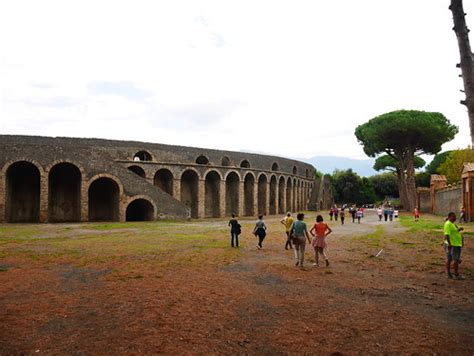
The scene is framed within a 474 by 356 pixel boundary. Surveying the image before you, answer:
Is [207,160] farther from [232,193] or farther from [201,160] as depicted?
[232,193]

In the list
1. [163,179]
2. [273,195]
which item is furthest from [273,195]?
[163,179]

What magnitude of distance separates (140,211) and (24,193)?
28.0ft

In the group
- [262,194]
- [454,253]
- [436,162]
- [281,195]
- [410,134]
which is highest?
[410,134]

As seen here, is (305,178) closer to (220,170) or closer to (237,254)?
(220,170)

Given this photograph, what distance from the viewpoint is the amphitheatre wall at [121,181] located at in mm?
24406

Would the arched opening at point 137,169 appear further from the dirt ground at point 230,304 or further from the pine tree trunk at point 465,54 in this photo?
the pine tree trunk at point 465,54

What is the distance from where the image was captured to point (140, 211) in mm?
28953

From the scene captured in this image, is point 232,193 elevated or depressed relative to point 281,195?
elevated

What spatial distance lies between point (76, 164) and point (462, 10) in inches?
931

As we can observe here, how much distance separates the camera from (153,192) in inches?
1063

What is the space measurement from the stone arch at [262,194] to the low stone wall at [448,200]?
18097 millimetres

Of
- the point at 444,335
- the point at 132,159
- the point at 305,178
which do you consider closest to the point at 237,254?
the point at 444,335

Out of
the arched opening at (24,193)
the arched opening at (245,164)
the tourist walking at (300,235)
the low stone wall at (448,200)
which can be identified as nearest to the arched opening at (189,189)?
the arched opening at (245,164)

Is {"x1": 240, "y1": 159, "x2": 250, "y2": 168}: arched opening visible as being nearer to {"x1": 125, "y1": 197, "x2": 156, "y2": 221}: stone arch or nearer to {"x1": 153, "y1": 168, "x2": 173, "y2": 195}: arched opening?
{"x1": 153, "y1": 168, "x2": 173, "y2": 195}: arched opening
